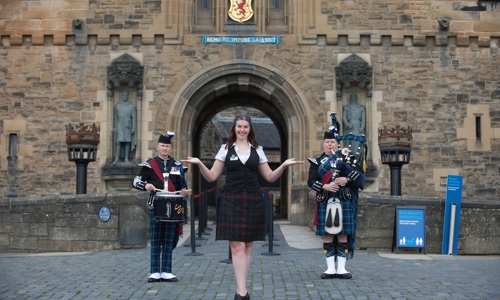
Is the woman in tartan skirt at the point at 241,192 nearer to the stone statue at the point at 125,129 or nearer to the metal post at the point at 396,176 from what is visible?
the metal post at the point at 396,176

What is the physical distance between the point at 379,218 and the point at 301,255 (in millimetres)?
1648

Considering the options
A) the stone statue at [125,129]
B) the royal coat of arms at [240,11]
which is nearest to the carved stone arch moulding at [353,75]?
the royal coat of arms at [240,11]

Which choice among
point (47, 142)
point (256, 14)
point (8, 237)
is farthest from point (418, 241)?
point (47, 142)

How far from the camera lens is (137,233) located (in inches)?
468

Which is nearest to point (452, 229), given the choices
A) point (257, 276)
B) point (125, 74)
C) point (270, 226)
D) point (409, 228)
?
point (409, 228)

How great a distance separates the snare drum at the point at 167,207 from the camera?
25.2 ft

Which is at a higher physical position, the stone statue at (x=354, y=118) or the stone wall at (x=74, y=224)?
the stone statue at (x=354, y=118)

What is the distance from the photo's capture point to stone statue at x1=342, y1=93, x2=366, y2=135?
18.2 meters

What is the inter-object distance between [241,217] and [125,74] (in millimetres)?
12543

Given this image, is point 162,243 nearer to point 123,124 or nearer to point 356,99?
point 123,124

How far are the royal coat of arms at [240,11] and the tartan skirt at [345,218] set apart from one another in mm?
11546

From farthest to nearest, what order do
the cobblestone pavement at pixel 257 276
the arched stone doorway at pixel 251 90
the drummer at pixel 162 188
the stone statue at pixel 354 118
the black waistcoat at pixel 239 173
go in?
the arched stone doorway at pixel 251 90 → the stone statue at pixel 354 118 → the drummer at pixel 162 188 → the cobblestone pavement at pixel 257 276 → the black waistcoat at pixel 239 173

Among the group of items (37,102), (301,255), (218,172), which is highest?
(37,102)

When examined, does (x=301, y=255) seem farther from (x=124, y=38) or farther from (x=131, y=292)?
(x=124, y=38)
